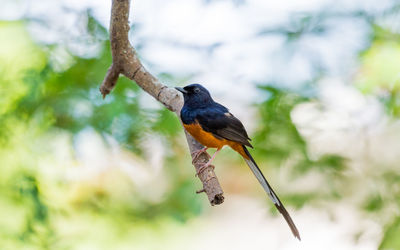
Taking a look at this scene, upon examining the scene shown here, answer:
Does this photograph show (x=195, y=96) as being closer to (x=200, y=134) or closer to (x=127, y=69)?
(x=200, y=134)

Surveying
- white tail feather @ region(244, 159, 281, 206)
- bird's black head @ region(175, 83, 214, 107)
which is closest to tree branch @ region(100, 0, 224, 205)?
bird's black head @ region(175, 83, 214, 107)

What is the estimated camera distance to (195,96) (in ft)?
9.66

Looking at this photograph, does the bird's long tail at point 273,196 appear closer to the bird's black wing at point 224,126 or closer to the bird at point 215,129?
the bird at point 215,129

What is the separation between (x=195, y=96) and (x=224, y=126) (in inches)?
12.1

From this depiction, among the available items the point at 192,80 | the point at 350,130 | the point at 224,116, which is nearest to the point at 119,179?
the point at 192,80

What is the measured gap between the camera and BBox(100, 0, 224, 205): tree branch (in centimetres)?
242

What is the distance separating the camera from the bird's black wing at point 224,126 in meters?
2.73

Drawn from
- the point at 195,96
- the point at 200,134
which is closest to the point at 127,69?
the point at 195,96

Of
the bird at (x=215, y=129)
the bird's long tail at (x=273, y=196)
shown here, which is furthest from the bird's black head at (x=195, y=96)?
the bird's long tail at (x=273, y=196)

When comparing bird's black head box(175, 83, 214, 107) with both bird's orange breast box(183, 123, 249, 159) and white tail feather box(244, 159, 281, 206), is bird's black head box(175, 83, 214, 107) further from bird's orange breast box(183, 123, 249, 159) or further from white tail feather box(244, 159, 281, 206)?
white tail feather box(244, 159, 281, 206)

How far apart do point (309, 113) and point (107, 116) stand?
1.47 m

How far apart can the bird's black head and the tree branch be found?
3.1 inches

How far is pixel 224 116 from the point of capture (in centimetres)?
287

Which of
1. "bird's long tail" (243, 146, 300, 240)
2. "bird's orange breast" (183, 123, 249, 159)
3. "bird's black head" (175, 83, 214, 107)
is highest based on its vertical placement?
"bird's black head" (175, 83, 214, 107)
